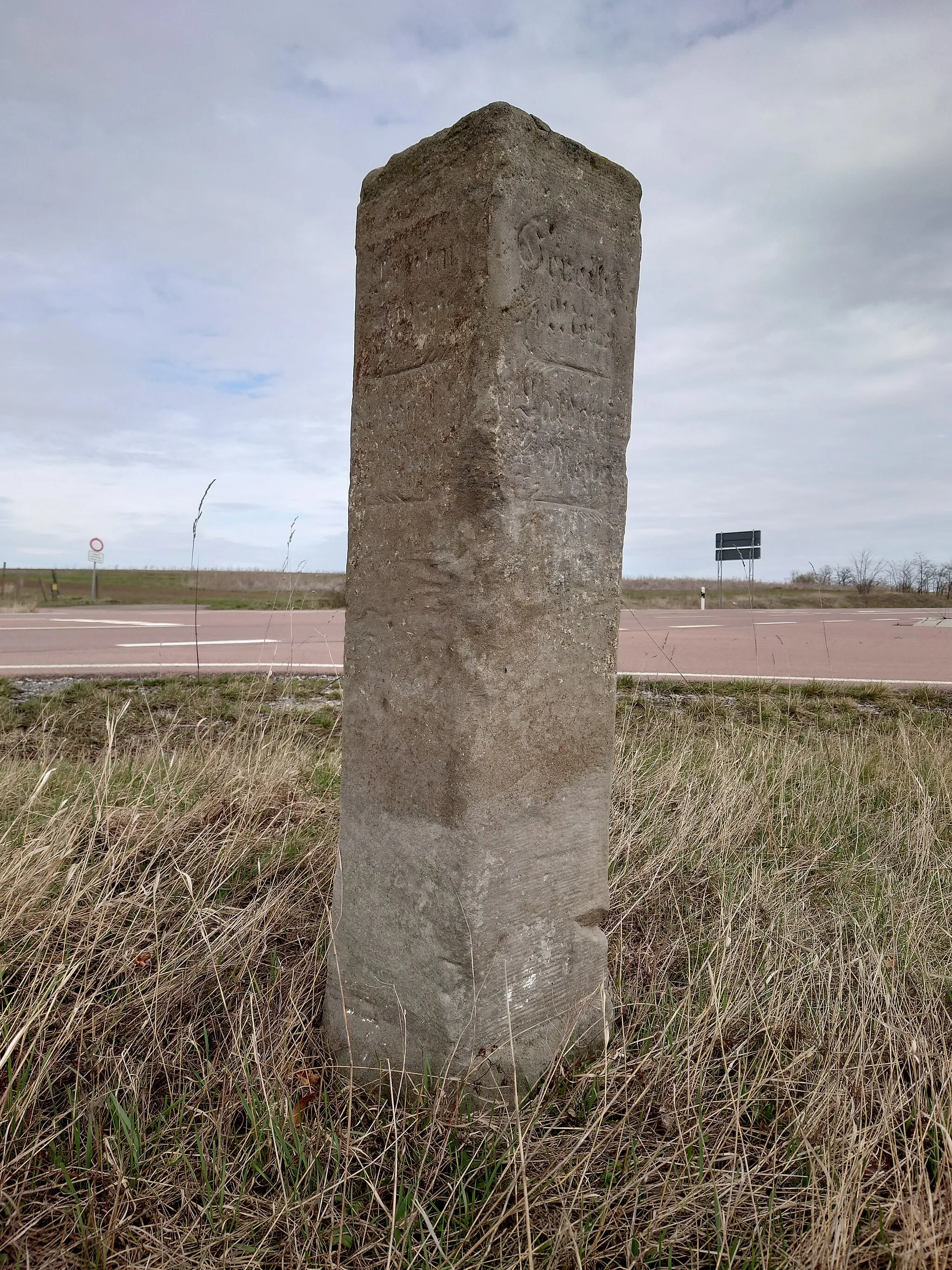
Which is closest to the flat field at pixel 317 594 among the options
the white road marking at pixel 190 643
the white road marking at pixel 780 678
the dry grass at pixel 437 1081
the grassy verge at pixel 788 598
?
the grassy verge at pixel 788 598

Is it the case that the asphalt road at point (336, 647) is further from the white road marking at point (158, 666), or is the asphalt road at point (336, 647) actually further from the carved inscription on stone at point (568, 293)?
the carved inscription on stone at point (568, 293)

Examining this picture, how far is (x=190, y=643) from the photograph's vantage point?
10617 millimetres

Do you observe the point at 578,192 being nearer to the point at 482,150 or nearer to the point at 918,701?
the point at 482,150

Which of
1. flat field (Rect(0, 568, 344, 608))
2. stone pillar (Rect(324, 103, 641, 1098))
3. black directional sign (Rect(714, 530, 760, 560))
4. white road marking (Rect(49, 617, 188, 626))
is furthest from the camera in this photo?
black directional sign (Rect(714, 530, 760, 560))

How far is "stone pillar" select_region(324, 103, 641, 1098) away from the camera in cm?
200

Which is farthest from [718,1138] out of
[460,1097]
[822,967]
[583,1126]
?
[822,967]

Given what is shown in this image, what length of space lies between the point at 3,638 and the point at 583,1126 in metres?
10.7

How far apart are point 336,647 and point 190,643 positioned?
1.71m

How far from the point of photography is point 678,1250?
1755 mm

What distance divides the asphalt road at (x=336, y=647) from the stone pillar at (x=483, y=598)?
3.94m

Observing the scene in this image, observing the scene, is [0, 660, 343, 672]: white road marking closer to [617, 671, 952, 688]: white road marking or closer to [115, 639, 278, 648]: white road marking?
[115, 639, 278, 648]: white road marking

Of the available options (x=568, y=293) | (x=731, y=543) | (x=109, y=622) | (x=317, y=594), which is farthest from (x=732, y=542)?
(x=568, y=293)

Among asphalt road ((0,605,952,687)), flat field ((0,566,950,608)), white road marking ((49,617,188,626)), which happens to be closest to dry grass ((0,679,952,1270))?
asphalt road ((0,605,952,687))

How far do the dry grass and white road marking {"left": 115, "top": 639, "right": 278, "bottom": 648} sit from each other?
650 cm
